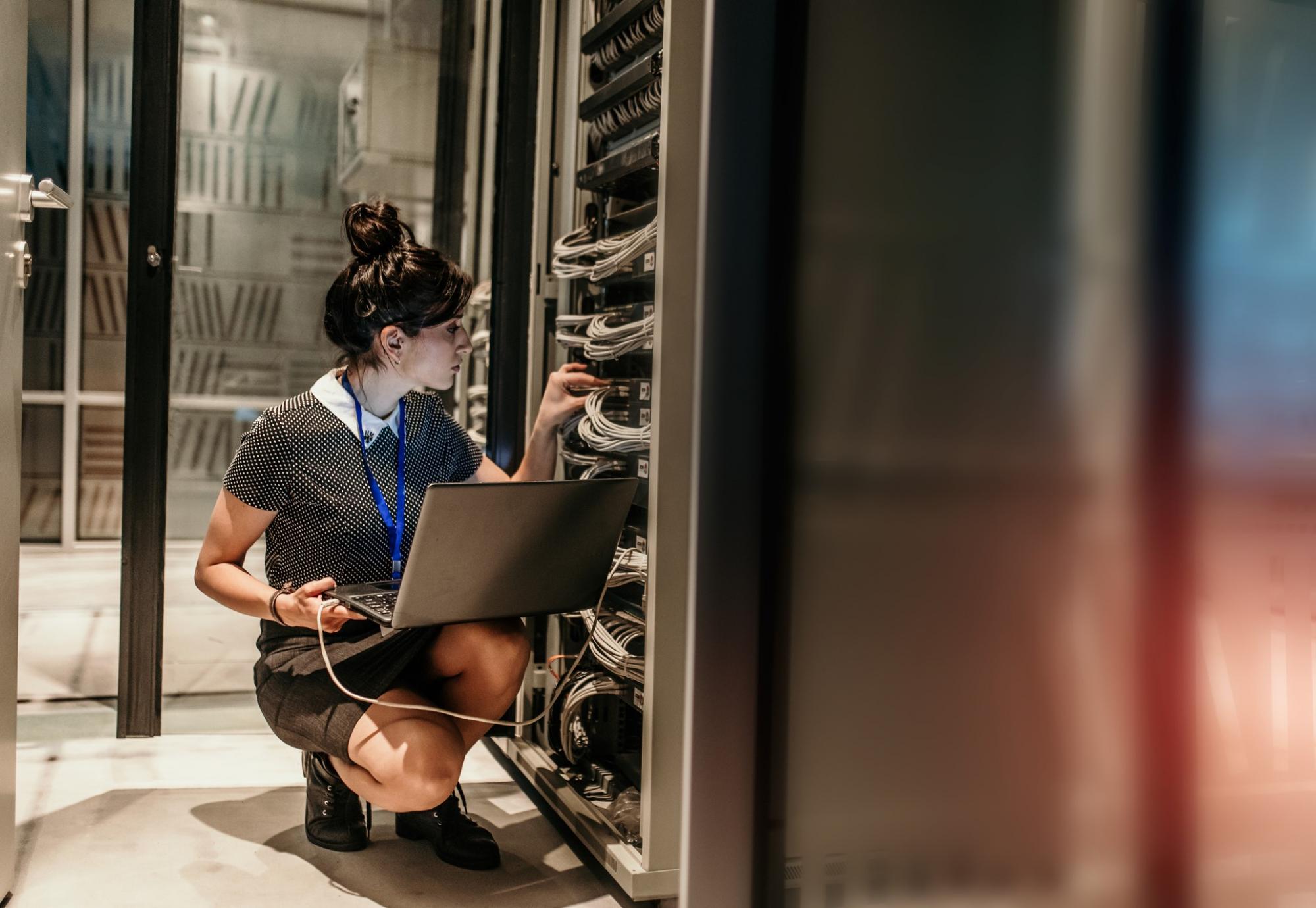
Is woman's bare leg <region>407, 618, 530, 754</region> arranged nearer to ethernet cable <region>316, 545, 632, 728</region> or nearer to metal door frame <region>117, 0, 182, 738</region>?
ethernet cable <region>316, 545, 632, 728</region>

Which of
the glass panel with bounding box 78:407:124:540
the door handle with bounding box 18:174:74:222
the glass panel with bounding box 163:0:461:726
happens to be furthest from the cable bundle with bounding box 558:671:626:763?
the glass panel with bounding box 78:407:124:540

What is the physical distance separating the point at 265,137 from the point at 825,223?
89.4 inches

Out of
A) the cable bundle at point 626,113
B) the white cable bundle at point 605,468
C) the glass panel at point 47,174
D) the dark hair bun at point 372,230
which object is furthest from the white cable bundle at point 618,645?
the glass panel at point 47,174

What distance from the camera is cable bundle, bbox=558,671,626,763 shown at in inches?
86.4

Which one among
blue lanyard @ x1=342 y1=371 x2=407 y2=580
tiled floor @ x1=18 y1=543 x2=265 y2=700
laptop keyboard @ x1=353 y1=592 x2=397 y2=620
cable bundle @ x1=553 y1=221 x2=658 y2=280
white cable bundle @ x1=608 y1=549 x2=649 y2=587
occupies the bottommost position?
tiled floor @ x1=18 y1=543 x2=265 y2=700

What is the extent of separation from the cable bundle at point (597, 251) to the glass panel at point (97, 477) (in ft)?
7.86

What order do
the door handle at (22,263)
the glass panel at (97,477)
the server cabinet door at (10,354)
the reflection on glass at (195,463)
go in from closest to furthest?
1. the server cabinet door at (10,354)
2. the door handle at (22,263)
3. the reflection on glass at (195,463)
4. the glass panel at (97,477)

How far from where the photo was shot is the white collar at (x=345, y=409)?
2082 mm

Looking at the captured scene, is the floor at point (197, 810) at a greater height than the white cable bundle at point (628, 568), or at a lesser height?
lesser

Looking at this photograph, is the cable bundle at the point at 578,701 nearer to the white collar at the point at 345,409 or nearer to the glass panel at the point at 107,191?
the white collar at the point at 345,409

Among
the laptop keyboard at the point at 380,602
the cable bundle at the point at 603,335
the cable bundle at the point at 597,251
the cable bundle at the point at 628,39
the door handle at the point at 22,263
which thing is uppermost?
the cable bundle at the point at 628,39

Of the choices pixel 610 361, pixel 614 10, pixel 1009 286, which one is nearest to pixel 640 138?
pixel 614 10

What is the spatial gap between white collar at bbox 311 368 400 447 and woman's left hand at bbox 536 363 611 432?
1.06 feet

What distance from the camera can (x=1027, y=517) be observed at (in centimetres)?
77
